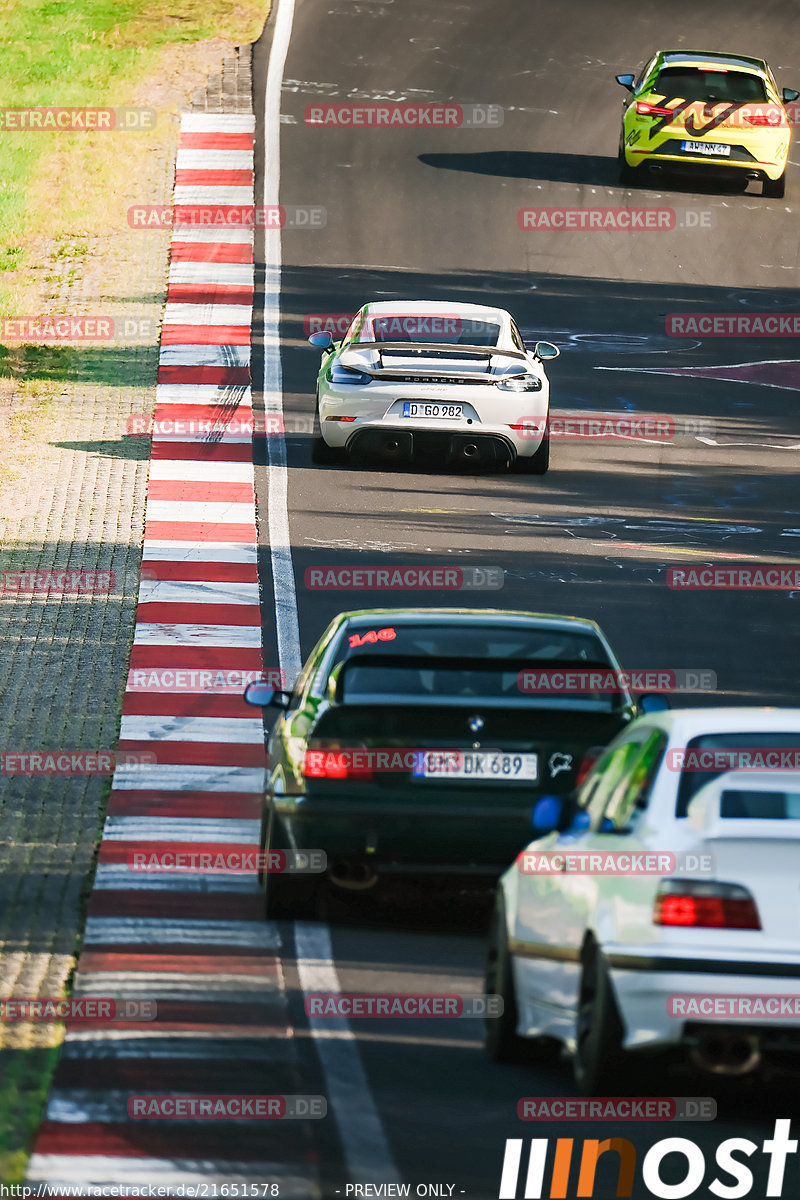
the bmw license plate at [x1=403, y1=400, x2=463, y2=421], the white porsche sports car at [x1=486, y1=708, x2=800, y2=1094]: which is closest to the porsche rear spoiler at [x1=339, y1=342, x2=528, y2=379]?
the bmw license plate at [x1=403, y1=400, x2=463, y2=421]

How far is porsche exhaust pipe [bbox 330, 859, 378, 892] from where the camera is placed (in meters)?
9.88

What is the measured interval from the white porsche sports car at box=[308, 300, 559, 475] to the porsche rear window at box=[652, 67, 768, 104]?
509 inches

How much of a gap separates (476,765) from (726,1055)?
9.41ft

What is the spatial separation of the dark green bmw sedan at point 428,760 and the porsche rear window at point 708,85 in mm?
23948

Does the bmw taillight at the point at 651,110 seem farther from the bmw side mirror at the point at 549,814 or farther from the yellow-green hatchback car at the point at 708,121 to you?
the bmw side mirror at the point at 549,814

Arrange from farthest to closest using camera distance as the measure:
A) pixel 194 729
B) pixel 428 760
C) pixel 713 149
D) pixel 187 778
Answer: pixel 713 149, pixel 194 729, pixel 187 778, pixel 428 760

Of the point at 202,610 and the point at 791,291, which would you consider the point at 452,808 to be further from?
the point at 791,291

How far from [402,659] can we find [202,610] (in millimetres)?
7794

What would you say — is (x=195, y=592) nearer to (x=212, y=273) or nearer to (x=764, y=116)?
(x=212, y=273)

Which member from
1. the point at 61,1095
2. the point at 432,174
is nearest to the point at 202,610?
the point at 61,1095

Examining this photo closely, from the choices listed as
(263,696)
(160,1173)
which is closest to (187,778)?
(263,696)

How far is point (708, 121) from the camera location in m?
32.6

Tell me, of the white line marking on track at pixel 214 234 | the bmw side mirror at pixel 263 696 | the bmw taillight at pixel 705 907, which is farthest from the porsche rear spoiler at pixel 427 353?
the bmw taillight at pixel 705 907

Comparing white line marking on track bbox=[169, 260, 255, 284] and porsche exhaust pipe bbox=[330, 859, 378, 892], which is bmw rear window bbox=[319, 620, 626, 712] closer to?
porsche exhaust pipe bbox=[330, 859, 378, 892]
